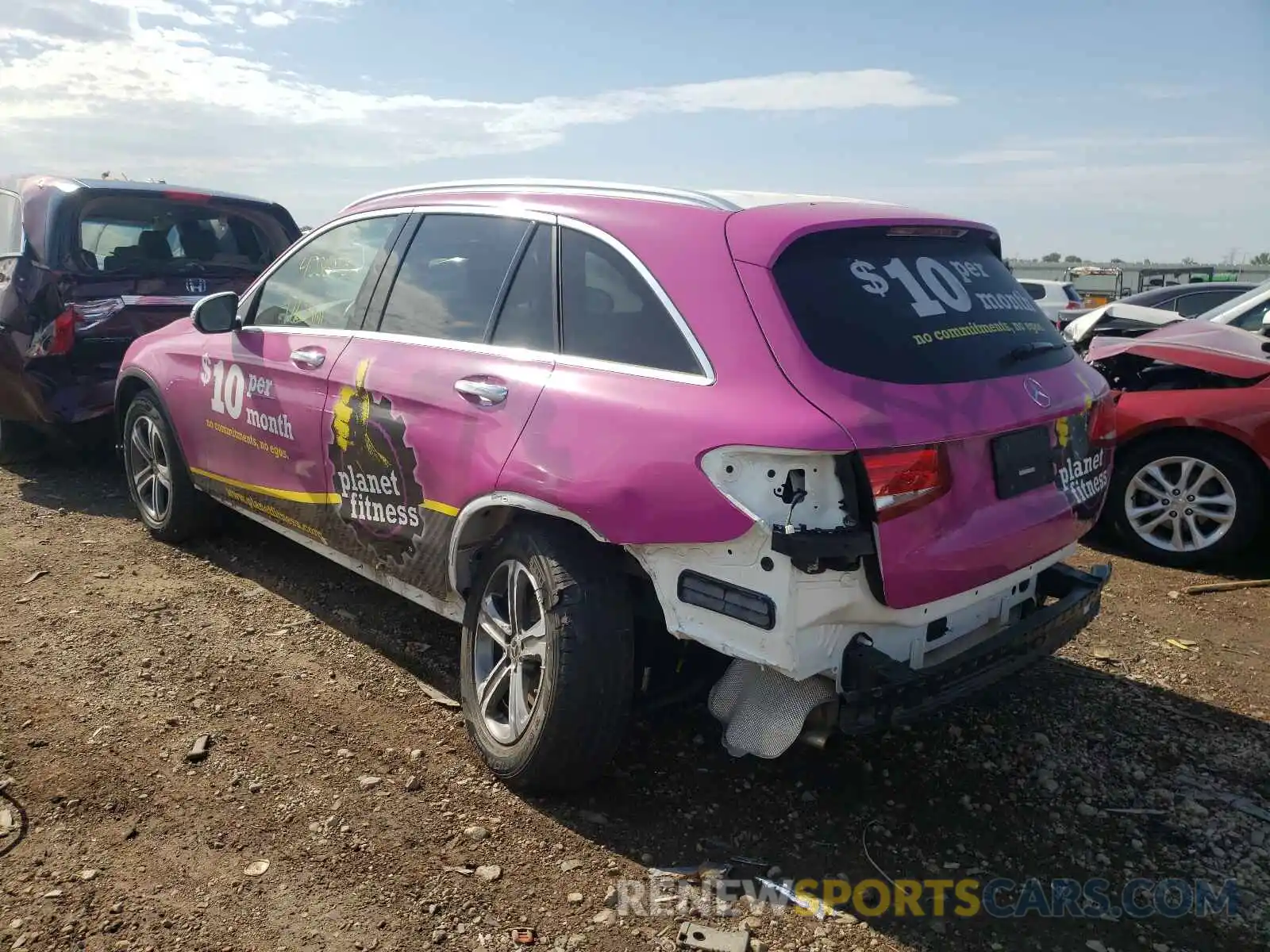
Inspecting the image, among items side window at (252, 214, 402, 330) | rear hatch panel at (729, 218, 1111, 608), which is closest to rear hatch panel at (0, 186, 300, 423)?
side window at (252, 214, 402, 330)

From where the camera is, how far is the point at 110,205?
6473 millimetres

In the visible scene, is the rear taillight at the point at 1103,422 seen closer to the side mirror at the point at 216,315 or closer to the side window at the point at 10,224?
the side mirror at the point at 216,315

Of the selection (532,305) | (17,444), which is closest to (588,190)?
(532,305)

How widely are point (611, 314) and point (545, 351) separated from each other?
27cm

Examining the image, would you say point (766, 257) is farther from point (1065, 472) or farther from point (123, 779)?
point (123, 779)

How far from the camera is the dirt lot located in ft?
8.54

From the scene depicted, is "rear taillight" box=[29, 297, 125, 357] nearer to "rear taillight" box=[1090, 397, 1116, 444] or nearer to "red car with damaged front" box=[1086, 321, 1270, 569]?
"rear taillight" box=[1090, 397, 1116, 444]

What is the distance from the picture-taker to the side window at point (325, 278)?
13.4 ft

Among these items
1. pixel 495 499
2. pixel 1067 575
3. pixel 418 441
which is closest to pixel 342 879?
pixel 495 499

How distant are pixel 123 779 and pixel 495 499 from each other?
4.90 feet

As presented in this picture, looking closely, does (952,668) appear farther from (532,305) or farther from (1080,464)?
(532,305)

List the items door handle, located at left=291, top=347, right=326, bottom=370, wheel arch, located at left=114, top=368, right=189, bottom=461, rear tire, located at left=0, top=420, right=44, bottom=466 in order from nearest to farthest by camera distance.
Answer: door handle, located at left=291, top=347, right=326, bottom=370 < wheel arch, located at left=114, top=368, right=189, bottom=461 < rear tire, located at left=0, top=420, right=44, bottom=466

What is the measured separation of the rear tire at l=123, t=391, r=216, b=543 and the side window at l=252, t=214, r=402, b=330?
1.05 m

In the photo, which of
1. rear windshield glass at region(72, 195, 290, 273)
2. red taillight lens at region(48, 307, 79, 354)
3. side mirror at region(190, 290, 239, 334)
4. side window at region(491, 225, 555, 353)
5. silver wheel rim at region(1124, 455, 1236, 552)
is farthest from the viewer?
rear windshield glass at region(72, 195, 290, 273)
